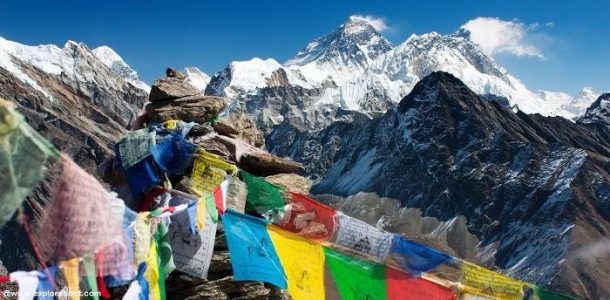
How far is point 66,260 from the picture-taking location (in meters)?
6.95

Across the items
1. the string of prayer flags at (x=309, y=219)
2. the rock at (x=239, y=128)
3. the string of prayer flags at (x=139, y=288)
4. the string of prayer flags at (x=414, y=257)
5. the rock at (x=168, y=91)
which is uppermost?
the rock at (x=168, y=91)

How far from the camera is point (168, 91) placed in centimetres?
1825

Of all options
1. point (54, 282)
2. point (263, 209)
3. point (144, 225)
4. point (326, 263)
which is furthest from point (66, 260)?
point (263, 209)

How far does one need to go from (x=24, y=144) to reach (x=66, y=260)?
1566 millimetres

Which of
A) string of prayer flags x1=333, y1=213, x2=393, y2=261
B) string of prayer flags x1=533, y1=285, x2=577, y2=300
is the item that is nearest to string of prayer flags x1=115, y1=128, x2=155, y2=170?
string of prayer flags x1=333, y1=213, x2=393, y2=261

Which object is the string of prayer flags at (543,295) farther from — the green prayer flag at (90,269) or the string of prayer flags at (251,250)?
the green prayer flag at (90,269)

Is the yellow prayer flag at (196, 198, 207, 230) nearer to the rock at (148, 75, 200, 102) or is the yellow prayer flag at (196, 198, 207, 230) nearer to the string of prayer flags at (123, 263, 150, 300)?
the string of prayer flags at (123, 263, 150, 300)

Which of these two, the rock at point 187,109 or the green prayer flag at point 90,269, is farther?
the rock at point 187,109

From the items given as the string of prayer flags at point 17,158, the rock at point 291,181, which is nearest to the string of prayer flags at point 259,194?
Result: the rock at point 291,181

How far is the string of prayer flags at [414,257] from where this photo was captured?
1226cm

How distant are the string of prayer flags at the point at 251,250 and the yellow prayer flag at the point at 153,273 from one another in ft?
5.44

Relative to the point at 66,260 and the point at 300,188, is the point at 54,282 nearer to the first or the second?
the point at 66,260

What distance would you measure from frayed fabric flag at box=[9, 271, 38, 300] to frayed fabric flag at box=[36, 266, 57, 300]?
0.08m

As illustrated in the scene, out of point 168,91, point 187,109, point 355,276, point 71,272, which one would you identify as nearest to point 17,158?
point 71,272
